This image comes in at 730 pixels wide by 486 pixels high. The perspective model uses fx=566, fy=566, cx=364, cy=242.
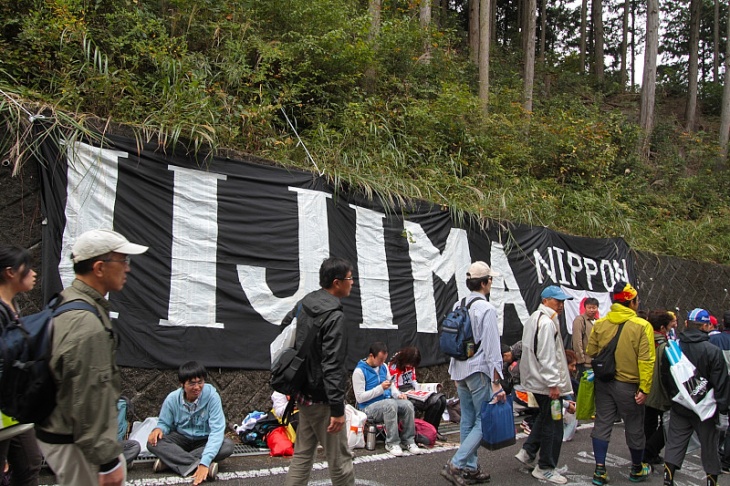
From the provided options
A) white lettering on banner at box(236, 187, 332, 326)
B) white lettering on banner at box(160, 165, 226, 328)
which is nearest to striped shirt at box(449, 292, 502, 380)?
white lettering on banner at box(236, 187, 332, 326)

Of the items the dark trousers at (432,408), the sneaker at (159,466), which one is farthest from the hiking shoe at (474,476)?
the sneaker at (159,466)

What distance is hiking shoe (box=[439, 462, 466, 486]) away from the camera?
15.9 ft

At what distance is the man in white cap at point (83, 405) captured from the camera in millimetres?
2332

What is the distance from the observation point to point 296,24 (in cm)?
1023

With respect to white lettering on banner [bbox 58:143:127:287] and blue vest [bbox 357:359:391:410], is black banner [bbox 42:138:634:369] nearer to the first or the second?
white lettering on banner [bbox 58:143:127:287]

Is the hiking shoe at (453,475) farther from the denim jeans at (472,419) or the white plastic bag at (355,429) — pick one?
the white plastic bag at (355,429)

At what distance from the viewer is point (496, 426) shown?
480 centimetres

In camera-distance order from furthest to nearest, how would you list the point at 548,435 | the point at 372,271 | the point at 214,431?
the point at 372,271 < the point at 548,435 < the point at 214,431

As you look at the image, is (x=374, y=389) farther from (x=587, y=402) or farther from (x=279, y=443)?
(x=587, y=402)

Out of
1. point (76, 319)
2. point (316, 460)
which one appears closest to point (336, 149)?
point (316, 460)

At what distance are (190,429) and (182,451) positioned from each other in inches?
9.3

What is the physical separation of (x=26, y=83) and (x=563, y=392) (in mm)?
6856

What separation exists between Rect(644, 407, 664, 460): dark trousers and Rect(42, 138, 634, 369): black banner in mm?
2910

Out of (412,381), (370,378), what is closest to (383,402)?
(370,378)
